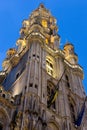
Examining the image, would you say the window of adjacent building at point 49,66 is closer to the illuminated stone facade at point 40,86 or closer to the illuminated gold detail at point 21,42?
the illuminated stone facade at point 40,86

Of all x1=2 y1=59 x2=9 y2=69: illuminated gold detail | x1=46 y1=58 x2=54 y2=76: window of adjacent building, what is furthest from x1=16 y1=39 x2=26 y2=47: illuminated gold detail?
x1=46 y1=58 x2=54 y2=76: window of adjacent building

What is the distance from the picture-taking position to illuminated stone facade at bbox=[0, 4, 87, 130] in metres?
29.8

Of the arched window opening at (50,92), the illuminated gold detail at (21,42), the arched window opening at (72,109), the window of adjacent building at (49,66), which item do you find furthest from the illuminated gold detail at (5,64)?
the arched window opening at (72,109)

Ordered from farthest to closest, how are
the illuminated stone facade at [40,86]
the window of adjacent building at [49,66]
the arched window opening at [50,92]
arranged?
the window of adjacent building at [49,66] < the arched window opening at [50,92] < the illuminated stone facade at [40,86]

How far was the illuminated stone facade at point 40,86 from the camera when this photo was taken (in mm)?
29781

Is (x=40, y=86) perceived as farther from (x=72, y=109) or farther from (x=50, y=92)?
(x=72, y=109)

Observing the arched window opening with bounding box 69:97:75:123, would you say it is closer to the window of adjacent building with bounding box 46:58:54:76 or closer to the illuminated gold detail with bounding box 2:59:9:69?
the window of adjacent building with bounding box 46:58:54:76

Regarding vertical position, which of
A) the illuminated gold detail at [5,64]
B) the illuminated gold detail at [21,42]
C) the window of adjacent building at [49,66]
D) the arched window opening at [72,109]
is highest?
the illuminated gold detail at [21,42]

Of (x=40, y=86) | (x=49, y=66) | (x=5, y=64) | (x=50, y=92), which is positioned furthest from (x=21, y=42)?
(x=40, y=86)

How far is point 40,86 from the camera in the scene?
35.0 metres

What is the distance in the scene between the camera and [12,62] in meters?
44.7

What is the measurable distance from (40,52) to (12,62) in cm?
416

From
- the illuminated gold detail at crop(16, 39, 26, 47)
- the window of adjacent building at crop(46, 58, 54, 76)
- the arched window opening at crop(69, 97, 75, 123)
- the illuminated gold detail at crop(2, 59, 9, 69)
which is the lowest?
the arched window opening at crop(69, 97, 75, 123)

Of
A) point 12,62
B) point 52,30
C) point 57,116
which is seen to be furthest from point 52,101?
point 52,30
